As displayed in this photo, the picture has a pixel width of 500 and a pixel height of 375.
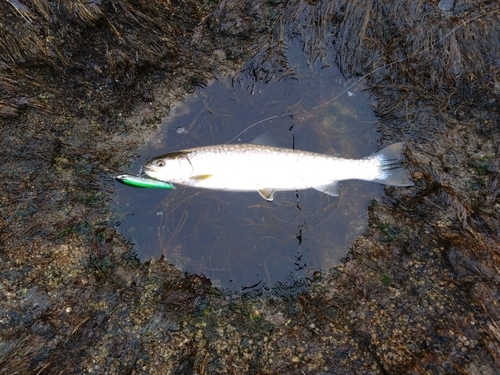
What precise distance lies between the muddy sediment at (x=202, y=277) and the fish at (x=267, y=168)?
1.21 feet

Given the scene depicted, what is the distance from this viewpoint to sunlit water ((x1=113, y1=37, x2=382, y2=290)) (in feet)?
15.1

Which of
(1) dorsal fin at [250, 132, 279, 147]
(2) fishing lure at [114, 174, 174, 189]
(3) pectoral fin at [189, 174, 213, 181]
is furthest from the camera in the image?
(1) dorsal fin at [250, 132, 279, 147]

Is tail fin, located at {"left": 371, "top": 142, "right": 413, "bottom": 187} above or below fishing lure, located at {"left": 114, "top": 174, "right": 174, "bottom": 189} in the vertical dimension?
below

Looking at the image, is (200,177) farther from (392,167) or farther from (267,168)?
(392,167)

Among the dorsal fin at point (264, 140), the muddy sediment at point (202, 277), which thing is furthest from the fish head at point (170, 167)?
the dorsal fin at point (264, 140)

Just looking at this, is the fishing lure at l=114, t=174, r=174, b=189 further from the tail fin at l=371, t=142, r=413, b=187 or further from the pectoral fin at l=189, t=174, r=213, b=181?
the tail fin at l=371, t=142, r=413, b=187

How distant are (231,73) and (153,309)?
3776 millimetres

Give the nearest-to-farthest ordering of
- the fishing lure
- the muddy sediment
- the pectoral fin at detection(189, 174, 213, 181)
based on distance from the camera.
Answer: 1. the muddy sediment
2. the fishing lure
3. the pectoral fin at detection(189, 174, 213, 181)

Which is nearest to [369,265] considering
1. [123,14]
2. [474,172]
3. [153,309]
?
[474,172]

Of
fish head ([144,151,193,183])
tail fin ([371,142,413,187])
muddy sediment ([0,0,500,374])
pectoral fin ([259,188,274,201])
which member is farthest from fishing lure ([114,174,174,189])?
tail fin ([371,142,413,187])

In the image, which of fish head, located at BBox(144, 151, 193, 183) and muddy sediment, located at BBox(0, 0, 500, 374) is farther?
fish head, located at BBox(144, 151, 193, 183)

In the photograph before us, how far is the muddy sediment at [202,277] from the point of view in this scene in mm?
3861

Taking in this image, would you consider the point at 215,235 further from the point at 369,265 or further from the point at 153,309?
the point at 369,265

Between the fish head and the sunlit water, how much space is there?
1.02 feet
